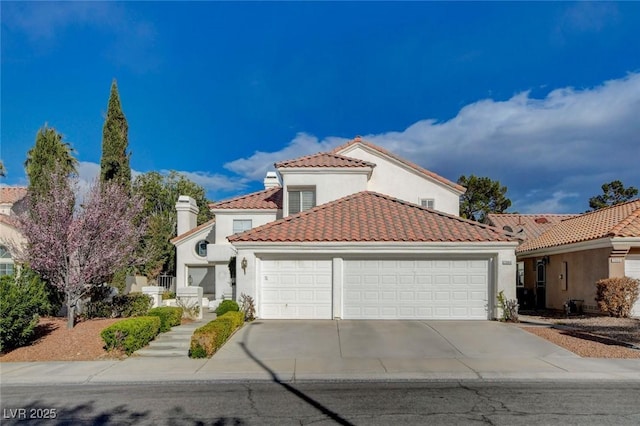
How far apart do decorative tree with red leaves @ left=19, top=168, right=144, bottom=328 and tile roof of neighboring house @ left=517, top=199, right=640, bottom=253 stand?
1707cm

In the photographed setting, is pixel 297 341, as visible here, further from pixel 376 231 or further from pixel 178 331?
pixel 376 231

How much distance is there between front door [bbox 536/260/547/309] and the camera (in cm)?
2292

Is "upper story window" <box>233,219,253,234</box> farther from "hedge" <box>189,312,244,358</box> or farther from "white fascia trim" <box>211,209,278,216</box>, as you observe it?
"hedge" <box>189,312,244,358</box>

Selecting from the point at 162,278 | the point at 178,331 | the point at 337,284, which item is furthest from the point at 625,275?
the point at 162,278

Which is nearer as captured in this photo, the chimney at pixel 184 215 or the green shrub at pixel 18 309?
the green shrub at pixel 18 309

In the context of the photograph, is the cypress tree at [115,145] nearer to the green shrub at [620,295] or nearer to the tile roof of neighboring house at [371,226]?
the tile roof of neighboring house at [371,226]

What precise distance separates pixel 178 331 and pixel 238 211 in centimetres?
1092

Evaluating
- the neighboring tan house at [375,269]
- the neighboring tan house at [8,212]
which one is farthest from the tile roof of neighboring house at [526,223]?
the neighboring tan house at [8,212]

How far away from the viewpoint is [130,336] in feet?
36.9

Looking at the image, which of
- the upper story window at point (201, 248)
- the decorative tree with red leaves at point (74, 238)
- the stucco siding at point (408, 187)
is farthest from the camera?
the upper story window at point (201, 248)

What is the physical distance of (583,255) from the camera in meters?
19.2

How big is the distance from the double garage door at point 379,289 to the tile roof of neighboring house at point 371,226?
85 centimetres

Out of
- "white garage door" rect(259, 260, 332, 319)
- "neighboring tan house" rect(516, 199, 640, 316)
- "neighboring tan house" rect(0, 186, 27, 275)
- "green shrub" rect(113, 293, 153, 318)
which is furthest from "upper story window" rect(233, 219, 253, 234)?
"neighboring tan house" rect(516, 199, 640, 316)

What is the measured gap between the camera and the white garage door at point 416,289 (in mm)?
16156
